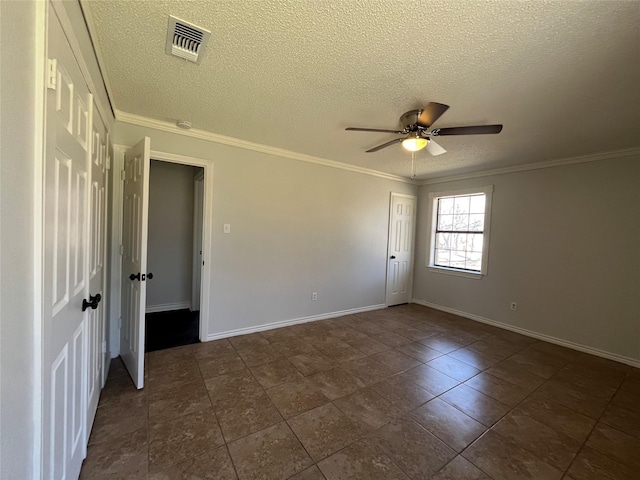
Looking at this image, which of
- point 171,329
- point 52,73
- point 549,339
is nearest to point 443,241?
point 549,339

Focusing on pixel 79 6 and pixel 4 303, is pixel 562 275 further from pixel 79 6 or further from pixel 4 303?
pixel 79 6

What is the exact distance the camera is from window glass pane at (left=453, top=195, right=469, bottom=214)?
4672 mm

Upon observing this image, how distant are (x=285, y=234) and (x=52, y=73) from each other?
2.88 m

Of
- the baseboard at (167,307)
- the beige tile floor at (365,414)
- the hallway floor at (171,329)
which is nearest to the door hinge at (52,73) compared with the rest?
the beige tile floor at (365,414)

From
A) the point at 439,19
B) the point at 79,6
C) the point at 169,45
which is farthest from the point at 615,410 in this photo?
the point at 79,6

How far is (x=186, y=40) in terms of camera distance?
160cm

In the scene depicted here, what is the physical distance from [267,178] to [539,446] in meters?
3.55

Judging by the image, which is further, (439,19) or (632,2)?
(439,19)

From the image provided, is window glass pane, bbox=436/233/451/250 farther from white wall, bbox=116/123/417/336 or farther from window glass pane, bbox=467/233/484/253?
white wall, bbox=116/123/417/336

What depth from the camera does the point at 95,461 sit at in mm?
1576

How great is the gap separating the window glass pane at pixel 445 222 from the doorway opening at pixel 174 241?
416 centimetres

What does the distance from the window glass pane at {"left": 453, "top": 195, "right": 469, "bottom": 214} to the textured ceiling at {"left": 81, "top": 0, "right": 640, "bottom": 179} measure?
1809mm

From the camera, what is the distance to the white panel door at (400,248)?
16.3 ft

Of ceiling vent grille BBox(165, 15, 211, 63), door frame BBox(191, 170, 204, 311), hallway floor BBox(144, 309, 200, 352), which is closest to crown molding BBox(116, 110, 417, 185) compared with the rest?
door frame BBox(191, 170, 204, 311)
